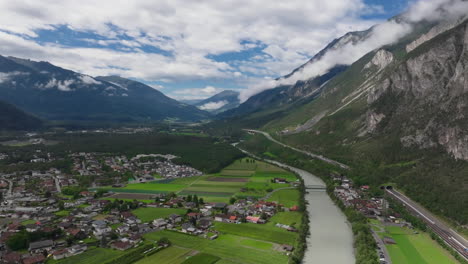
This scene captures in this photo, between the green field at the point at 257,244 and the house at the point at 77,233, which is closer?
the green field at the point at 257,244

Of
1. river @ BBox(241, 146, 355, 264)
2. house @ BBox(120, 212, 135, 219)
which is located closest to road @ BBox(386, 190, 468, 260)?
river @ BBox(241, 146, 355, 264)

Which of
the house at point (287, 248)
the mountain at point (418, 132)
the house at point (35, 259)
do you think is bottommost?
the house at point (35, 259)

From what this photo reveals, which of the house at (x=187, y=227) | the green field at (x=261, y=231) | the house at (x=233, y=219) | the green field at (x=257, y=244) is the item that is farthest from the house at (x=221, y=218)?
the green field at (x=257, y=244)

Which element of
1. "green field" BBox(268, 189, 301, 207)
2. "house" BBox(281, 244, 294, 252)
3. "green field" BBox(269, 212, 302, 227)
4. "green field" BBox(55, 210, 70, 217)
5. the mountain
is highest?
the mountain

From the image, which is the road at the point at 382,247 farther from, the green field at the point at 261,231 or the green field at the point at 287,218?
the green field at the point at 261,231

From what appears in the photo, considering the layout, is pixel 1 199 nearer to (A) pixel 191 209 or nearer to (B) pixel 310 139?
(A) pixel 191 209

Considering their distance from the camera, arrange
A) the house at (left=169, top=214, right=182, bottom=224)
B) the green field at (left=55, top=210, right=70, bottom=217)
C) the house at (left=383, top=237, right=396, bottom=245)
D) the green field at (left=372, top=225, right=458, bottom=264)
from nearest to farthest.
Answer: the green field at (left=372, top=225, right=458, bottom=264), the house at (left=383, top=237, right=396, bottom=245), the house at (left=169, top=214, right=182, bottom=224), the green field at (left=55, top=210, right=70, bottom=217)

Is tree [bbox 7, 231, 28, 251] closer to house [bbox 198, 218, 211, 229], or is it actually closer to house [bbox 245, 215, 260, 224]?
house [bbox 198, 218, 211, 229]
